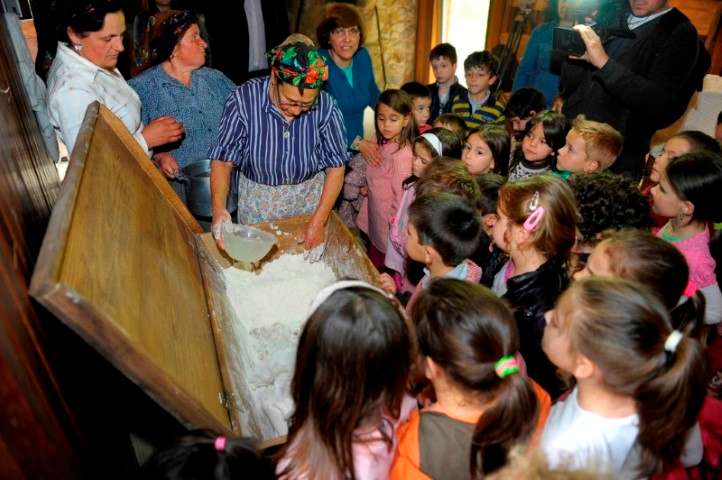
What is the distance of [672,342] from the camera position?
3.77 ft

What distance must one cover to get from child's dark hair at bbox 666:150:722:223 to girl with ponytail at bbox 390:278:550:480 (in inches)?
51.0

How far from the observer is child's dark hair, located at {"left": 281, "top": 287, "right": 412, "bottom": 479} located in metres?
1.09

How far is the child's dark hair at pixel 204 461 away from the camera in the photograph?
1.01 meters

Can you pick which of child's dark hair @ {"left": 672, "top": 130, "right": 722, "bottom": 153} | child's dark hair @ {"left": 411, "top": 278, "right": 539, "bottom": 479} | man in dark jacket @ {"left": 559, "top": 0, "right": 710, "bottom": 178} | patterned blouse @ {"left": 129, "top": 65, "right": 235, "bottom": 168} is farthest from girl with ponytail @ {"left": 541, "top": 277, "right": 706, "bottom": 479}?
patterned blouse @ {"left": 129, "top": 65, "right": 235, "bottom": 168}

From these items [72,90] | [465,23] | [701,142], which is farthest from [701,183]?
[465,23]

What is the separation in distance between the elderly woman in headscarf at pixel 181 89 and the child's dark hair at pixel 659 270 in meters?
2.01

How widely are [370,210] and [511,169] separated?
2.91ft

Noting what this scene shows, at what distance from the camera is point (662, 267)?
148 cm

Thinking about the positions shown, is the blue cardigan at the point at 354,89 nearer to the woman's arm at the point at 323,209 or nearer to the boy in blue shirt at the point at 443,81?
the boy in blue shirt at the point at 443,81

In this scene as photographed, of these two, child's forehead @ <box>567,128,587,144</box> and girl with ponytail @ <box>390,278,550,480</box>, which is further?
child's forehead @ <box>567,128,587,144</box>

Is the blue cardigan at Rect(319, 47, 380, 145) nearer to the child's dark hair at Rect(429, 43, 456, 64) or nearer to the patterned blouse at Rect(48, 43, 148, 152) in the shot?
the child's dark hair at Rect(429, 43, 456, 64)

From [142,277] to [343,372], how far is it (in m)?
0.65

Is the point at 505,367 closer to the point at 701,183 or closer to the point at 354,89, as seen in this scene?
the point at 701,183

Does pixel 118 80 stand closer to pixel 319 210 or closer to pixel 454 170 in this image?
pixel 319 210
